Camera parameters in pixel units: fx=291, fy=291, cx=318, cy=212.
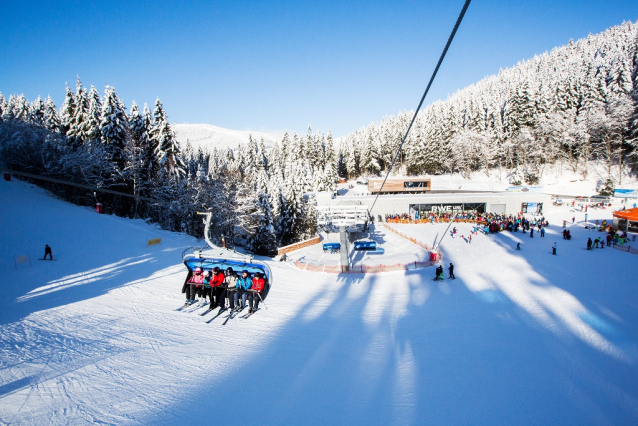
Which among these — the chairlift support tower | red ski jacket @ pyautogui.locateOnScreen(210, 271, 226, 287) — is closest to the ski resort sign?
the chairlift support tower

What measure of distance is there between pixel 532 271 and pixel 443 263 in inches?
189

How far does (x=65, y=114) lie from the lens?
36250 mm

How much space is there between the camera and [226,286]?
963cm

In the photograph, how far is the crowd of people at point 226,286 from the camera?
931 cm

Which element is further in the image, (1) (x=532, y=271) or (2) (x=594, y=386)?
(1) (x=532, y=271)

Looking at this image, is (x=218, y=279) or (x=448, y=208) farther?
(x=448, y=208)

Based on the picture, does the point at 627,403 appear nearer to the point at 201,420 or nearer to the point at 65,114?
the point at 201,420

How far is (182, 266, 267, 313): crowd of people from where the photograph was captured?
9.31 metres

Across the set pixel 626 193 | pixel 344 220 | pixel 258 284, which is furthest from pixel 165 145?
pixel 626 193

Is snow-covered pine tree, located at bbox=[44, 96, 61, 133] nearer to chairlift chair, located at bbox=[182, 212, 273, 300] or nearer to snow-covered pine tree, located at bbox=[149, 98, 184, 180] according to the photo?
snow-covered pine tree, located at bbox=[149, 98, 184, 180]

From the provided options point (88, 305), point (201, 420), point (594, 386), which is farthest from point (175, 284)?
point (594, 386)

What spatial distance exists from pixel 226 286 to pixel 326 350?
12.5 ft

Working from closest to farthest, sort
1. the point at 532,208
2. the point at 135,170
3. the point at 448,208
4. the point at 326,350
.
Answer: the point at 326,350 → the point at 135,170 → the point at 532,208 → the point at 448,208

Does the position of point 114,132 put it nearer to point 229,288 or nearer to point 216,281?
point 216,281
